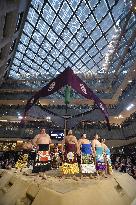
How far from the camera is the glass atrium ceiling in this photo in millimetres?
20188

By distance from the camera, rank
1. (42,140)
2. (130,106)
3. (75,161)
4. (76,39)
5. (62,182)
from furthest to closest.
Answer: (130,106), (76,39), (42,140), (75,161), (62,182)

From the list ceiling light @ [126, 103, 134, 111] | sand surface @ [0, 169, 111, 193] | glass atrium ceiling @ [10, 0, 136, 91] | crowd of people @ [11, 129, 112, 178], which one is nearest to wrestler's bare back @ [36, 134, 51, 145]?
crowd of people @ [11, 129, 112, 178]

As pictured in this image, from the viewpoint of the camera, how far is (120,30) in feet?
75.7

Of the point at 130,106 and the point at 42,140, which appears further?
the point at 130,106

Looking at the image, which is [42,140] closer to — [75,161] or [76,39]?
[75,161]

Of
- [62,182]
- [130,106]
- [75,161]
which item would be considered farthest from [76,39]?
[62,182]

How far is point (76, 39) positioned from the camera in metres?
24.6

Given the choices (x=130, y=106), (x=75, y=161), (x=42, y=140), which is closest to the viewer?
(x=75, y=161)

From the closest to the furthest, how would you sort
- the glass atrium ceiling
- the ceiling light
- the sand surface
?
1. the sand surface
2. the glass atrium ceiling
3. the ceiling light

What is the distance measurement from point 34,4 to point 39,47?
281 inches

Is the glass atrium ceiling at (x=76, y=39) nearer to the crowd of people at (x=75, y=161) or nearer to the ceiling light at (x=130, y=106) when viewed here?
A: the ceiling light at (x=130, y=106)

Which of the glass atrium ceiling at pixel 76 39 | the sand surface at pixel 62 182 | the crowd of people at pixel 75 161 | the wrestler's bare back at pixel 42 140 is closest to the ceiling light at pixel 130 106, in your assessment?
the glass atrium ceiling at pixel 76 39

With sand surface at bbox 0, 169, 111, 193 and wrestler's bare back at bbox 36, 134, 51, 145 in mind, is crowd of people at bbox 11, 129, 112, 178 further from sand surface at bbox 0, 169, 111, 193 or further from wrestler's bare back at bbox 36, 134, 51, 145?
wrestler's bare back at bbox 36, 134, 51, 145

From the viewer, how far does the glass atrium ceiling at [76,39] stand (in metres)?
20.2
